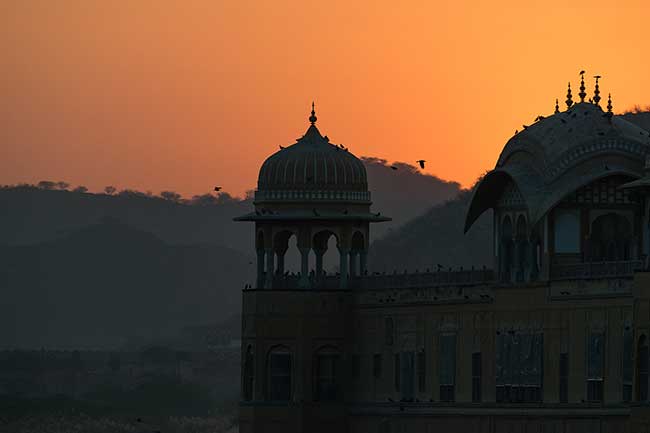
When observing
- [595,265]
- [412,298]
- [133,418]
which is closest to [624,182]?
[595,265]

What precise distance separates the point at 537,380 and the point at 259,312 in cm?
1222

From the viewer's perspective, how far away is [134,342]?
18562 centimetres

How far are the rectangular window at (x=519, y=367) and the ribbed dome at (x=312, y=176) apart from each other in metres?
9.65

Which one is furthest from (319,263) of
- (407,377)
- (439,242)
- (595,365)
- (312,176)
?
(439,242)

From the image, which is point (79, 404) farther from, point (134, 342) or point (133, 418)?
point (134, 342)

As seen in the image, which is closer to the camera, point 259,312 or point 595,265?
point 595,265

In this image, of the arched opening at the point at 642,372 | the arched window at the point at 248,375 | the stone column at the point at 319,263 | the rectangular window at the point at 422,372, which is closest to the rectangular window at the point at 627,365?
the arched opening at the point at 642,372

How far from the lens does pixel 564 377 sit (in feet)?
252

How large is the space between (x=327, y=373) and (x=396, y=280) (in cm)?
373

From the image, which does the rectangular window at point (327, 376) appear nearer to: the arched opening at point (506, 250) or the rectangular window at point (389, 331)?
the rectangular window at point (389, 331)

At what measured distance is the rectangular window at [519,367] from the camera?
78.1 m

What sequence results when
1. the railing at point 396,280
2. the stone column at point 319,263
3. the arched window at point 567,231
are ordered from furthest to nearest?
1. the stone column at point 319,263
2. the railing at point 396,280
3. the arched window at point 567,231

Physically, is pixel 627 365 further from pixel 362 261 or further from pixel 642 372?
pixel 362 261

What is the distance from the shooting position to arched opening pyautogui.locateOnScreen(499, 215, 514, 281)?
80438mm
